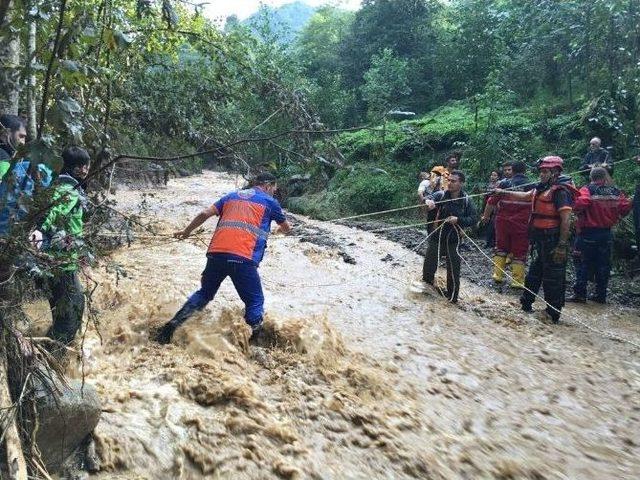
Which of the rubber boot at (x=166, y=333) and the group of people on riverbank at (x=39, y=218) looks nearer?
the group of people on riverbank at (x=39, y=218)

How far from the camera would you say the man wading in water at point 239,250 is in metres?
4.54

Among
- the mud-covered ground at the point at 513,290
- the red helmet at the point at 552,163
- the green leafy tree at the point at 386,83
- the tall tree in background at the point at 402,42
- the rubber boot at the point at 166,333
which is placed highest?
the tall tree in background at the point at 402,42

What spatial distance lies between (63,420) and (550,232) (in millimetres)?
5479

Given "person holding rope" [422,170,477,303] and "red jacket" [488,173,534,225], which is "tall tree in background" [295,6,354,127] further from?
"person holding rope" [422,170,477,303]

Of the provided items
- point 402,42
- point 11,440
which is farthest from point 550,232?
point 402,42

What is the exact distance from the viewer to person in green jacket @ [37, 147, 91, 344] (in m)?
2.33

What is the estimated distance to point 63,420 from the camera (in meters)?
2.56

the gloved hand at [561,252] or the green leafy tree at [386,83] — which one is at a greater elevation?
the green leafy tree at [386,83]

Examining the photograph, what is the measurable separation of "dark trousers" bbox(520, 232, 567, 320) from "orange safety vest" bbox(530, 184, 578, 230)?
0.14m

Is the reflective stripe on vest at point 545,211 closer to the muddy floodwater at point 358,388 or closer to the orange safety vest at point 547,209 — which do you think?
the orange safety vest at point 547,209

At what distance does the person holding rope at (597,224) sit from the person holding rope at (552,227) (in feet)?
3.84

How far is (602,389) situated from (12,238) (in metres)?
4.81

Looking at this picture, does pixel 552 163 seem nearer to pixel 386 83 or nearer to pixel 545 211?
pixel 545 211

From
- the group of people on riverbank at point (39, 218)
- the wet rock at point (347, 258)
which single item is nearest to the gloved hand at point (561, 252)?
the wet rock at point (347, 258)
